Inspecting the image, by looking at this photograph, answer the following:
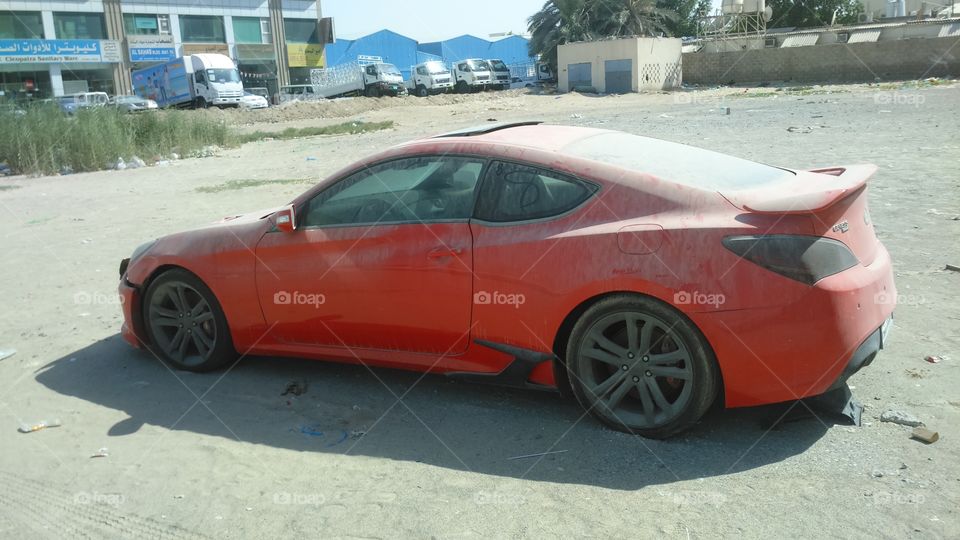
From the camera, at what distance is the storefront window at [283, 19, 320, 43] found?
2692 inches

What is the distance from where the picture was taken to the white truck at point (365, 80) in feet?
168

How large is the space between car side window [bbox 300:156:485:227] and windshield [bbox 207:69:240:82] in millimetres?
44811

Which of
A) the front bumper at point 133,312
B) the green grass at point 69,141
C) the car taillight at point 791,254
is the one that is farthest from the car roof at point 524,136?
the green grass at point 69,141

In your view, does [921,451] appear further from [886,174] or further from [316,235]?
[886,174]

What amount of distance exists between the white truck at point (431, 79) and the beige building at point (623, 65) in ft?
29.4

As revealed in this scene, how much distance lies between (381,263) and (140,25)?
206ft

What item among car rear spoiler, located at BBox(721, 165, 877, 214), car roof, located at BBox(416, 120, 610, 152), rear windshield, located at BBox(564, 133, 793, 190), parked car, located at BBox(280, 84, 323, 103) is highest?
parked car, located at BBox(280, 84, 323, 103)

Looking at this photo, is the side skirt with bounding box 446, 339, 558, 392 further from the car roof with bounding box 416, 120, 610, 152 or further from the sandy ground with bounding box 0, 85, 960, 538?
the car roof with bounding box 416, 120, 610, 152

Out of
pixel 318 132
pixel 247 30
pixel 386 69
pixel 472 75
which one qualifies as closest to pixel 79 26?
pixel 247 30

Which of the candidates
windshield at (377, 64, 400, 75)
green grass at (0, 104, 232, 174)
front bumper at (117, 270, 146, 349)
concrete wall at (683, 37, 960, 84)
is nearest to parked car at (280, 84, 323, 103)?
windshield at (377, 64, 400, 75)

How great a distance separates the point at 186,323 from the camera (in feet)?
18.4

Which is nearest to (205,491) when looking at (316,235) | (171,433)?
(171,433)

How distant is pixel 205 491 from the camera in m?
4.01

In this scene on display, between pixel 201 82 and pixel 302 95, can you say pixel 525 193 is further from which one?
pixel 302 95
